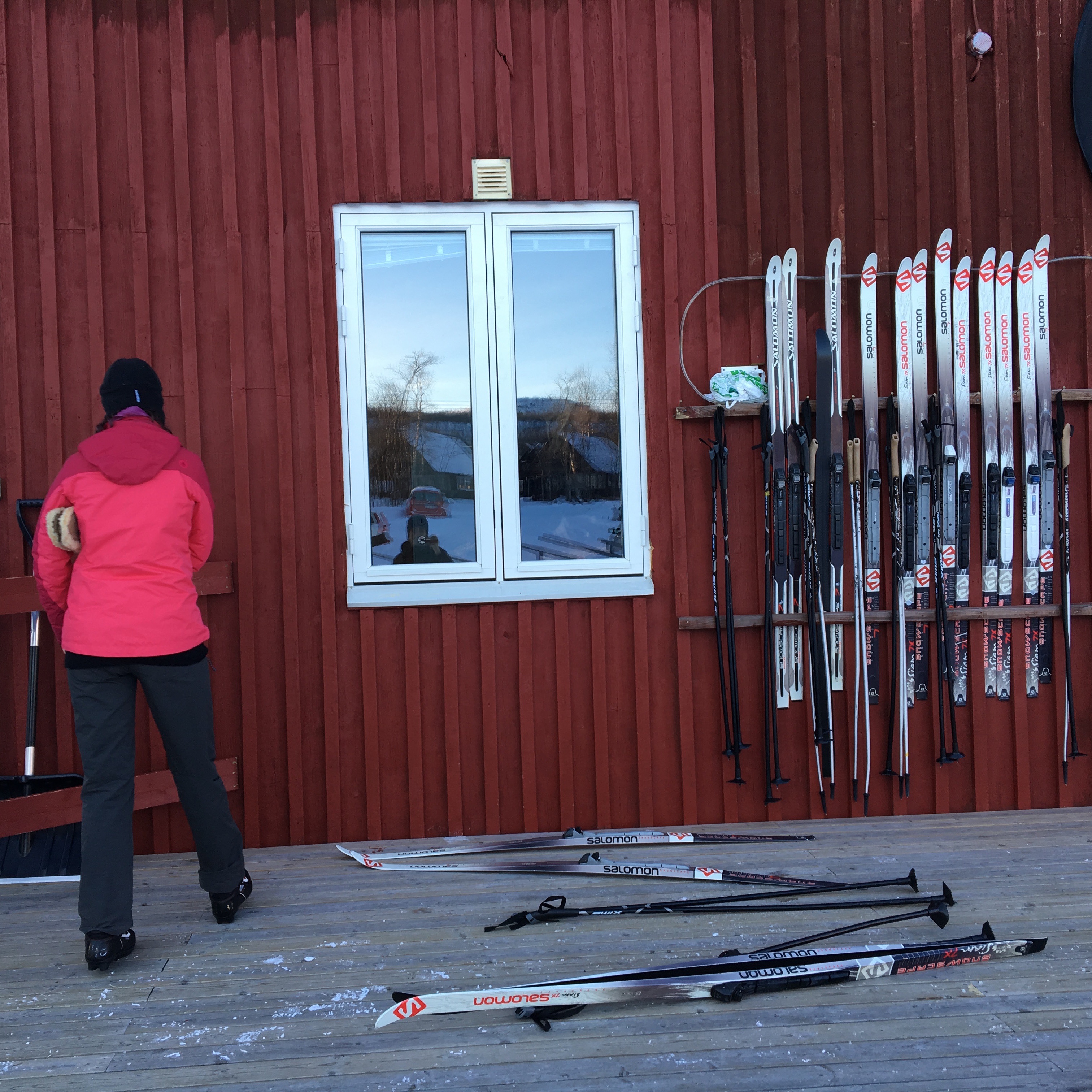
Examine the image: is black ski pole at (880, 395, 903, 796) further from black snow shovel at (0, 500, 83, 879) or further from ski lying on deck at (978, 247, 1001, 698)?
black snow shovel at (0, 500, 83, 879)

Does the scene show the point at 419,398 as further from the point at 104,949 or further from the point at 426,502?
the point at 104,949

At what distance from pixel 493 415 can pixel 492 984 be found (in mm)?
2236

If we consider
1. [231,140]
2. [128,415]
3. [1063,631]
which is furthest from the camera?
[1063,631]

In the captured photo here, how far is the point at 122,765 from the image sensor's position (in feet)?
8.75

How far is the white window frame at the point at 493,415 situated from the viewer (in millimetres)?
3826

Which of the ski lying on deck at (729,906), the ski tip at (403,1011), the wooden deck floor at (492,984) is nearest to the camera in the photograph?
the wooden deck floor at (492,984)

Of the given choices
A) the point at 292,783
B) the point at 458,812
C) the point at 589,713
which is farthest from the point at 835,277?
the point at 292,783

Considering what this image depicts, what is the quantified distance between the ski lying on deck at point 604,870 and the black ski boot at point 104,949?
3.19ft

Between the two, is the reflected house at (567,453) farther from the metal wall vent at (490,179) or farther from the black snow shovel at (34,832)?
the black snow shovel at (34,832)

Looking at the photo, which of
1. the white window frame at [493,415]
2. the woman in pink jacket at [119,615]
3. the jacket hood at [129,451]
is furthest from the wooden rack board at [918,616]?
the jacket hood at [129,451]

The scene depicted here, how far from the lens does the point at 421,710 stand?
382 centimetres

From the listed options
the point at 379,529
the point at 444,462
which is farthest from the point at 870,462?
the point at 379,529

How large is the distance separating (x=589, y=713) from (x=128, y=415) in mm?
2119

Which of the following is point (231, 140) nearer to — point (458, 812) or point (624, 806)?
point (458, 812)
